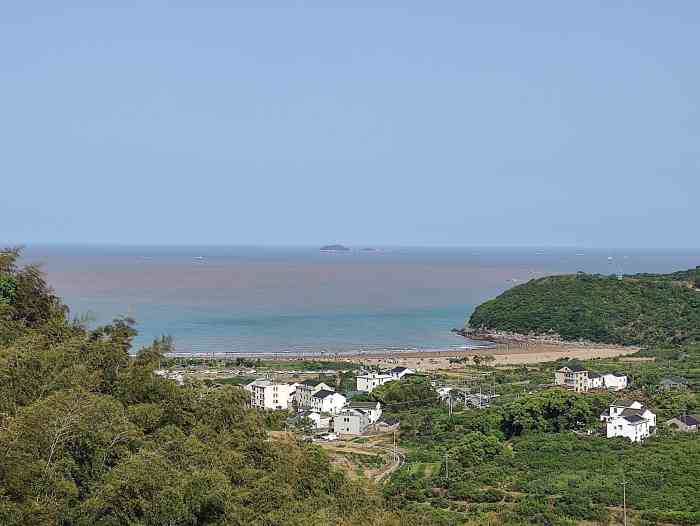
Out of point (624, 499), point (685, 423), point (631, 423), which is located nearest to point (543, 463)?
point (624, 499)

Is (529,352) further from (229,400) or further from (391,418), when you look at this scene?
(229,400)

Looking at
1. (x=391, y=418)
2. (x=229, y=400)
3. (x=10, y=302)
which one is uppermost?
(x=10, y=302)

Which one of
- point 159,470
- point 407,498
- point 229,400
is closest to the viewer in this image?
point 159,470

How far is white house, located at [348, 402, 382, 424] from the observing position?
27.9 m

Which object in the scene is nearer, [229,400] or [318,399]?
[229,400]

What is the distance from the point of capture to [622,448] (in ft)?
73.2

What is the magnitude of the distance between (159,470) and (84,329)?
1127 cm

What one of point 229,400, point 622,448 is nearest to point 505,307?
point 622,448

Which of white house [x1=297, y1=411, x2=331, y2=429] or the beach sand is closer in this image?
white house [x1=297, y1=411, x2=331, y2=429]

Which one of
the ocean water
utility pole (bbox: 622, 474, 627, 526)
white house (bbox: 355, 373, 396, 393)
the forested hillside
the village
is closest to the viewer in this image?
the forested hillside

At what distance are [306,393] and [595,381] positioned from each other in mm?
12382

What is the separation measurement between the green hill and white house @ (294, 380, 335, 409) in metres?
29.1

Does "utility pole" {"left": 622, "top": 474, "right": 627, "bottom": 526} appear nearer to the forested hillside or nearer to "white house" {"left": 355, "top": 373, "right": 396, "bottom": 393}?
the forested hillside

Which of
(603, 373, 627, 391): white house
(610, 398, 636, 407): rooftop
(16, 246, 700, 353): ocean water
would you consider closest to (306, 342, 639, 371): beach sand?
(16, 246, 700, 353): ocean water
